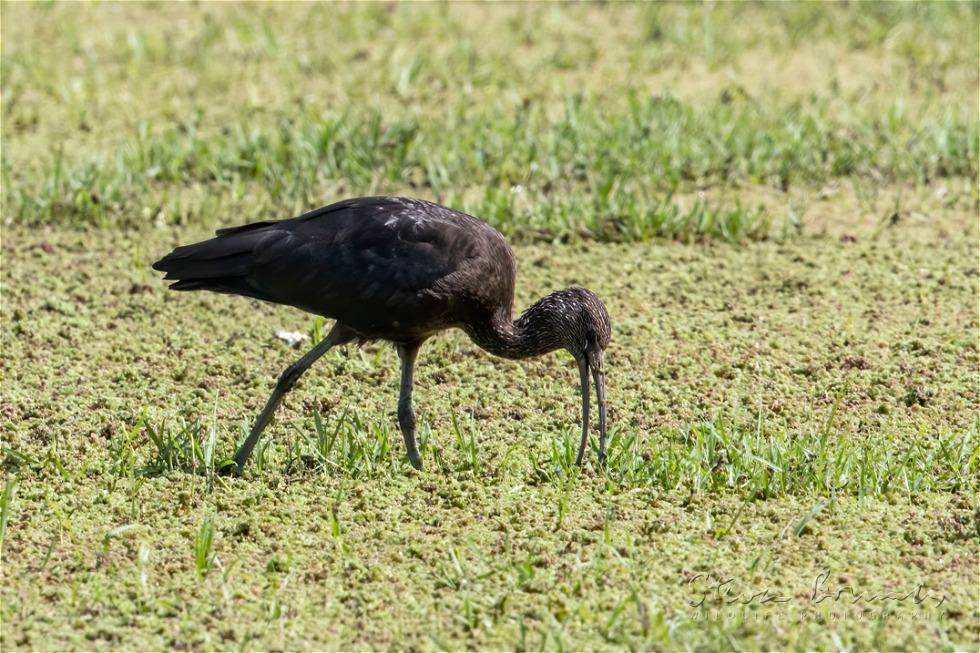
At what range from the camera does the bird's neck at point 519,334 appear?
6.00 meters

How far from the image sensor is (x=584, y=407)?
19.1ft

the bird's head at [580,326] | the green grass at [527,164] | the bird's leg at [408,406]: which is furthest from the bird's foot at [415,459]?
the green grass at [527,164]

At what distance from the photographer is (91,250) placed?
7949mm

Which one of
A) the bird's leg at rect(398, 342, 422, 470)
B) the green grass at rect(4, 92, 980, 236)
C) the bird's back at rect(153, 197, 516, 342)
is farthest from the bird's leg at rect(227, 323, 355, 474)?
the green grass at rect(4, 92, 980, 236)

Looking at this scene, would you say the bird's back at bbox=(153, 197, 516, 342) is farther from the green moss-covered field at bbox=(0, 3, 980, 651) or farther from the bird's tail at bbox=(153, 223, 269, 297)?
the green moss-covered field at bbox=(0, 3, 980, 651)

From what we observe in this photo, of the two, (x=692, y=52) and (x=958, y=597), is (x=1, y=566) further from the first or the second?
(x=692, y=52)

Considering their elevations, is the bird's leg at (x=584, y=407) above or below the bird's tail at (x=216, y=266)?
below

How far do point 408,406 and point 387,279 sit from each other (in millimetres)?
579

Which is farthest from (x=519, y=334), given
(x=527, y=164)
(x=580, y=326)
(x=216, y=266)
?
(x=527, y=164)

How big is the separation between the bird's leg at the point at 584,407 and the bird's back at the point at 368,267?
47 centimetres

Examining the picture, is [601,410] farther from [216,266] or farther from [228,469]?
[216,266]

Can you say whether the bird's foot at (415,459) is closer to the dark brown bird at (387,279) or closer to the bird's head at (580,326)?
the dark brown bird at (387,279)

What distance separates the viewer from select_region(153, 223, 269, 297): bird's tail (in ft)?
19.0

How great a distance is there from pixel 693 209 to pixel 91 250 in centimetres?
350
